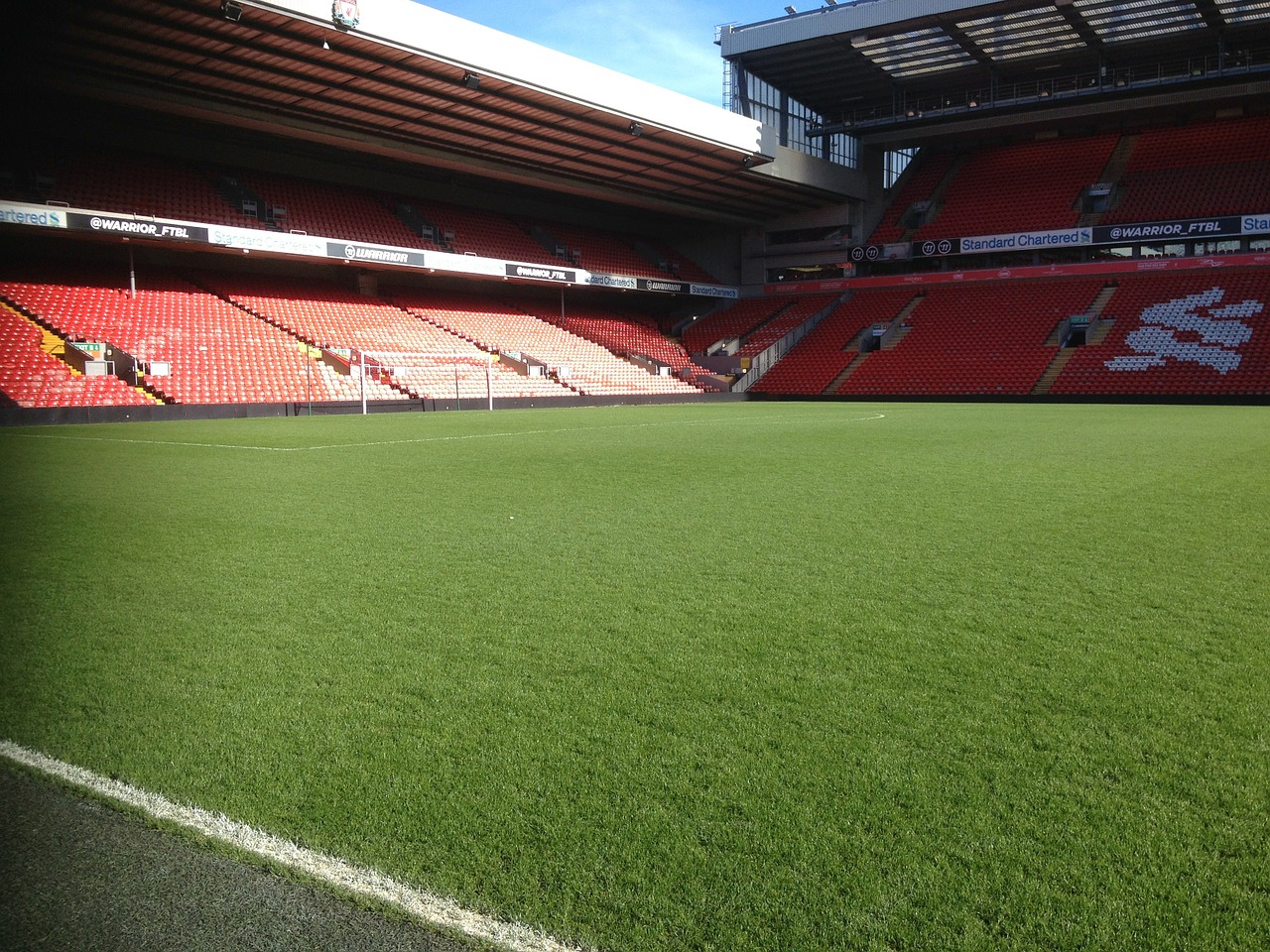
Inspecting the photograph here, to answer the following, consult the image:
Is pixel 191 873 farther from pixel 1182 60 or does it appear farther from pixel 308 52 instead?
pixel 1182 60

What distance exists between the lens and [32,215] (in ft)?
77.2

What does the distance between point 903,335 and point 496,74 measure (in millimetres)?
21935

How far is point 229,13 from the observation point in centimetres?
2100

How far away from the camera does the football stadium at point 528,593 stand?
7.14 feet

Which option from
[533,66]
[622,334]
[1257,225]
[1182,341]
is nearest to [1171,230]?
[1257,225]

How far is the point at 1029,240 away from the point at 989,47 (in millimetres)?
8075

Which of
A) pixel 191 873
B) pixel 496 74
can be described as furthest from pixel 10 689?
pixel 496 74

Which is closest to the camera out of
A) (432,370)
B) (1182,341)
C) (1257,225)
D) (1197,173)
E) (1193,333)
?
(432,370)

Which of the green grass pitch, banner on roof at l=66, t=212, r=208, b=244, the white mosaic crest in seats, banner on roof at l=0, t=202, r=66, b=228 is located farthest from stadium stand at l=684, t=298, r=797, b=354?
the green grass pitch

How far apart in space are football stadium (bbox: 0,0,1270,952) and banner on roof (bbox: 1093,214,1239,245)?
6020 mm

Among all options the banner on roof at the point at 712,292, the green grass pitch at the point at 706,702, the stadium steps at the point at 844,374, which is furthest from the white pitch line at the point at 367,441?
the banner on roof at the point at 712,292

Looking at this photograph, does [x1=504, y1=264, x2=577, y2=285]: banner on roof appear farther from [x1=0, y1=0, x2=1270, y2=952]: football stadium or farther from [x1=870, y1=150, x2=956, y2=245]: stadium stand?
[x1=870, y1=150, x2=956, y2=245]: stadium stand

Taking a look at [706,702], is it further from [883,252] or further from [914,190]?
[914,190]

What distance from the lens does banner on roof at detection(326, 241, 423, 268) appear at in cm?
3014
